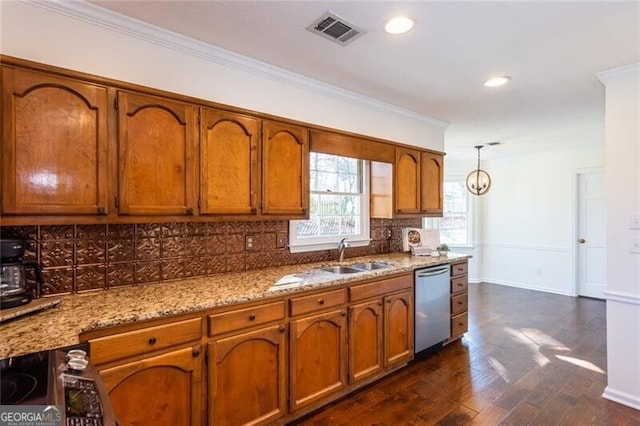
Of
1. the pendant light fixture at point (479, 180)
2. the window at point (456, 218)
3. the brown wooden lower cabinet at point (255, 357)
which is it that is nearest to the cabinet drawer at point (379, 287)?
the brown wooden lower cabinet at point (255, 357)

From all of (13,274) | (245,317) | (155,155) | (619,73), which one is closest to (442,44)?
(619,73)

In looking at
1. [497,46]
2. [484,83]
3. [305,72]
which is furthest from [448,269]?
[305,72]

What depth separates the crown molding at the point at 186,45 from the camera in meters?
1.87

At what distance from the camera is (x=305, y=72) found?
280 centimetres

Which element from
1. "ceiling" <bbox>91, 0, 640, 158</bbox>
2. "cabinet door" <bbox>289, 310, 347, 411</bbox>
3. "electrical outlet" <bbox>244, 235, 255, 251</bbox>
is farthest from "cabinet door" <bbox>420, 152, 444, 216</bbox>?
"electrical outlet" <bbox>244, 235, 255, 251</bbox>

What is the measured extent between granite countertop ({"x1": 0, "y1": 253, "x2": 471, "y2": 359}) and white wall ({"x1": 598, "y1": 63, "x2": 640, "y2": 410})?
5.73 feet

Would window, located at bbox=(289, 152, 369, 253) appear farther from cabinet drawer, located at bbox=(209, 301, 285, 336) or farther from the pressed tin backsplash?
cabinet drawer, located at bbox=(209, 301, 285, 336)

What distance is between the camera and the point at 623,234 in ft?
8.56

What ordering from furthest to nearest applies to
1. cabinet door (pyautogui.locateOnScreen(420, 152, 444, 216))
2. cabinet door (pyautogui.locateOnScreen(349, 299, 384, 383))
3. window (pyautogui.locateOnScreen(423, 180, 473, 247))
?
window (pyautogui.locateOnScreen(423, 180, 473, 247)) < cabinet door (pyautogui.locateOnScreen(420, 152, 444, 216)) < cabinet door (pyautogui.locateOnScreen(349, 299, 384, 383))

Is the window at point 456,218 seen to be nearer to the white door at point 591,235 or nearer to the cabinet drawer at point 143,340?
the white door at point 591,235

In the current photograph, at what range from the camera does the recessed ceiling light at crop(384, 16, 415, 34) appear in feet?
6.56

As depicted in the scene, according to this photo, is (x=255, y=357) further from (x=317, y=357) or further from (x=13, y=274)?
(x=13, y=274)

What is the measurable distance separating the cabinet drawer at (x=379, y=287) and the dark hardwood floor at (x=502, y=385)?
0.79 metres

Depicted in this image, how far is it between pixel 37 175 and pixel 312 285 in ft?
5.51
